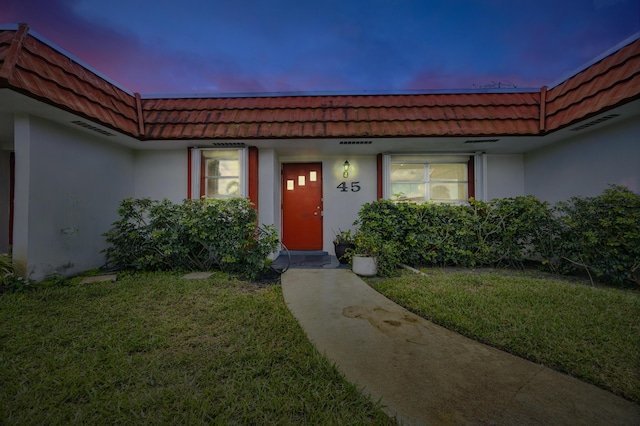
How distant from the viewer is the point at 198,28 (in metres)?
7.59

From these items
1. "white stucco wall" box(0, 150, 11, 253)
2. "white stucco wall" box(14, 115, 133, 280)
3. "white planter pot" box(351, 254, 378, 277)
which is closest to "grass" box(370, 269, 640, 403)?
"white planter pot" box(351, 254, 378, 277)

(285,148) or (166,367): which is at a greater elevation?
(285,148)

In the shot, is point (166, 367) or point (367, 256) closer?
point (166, 367)

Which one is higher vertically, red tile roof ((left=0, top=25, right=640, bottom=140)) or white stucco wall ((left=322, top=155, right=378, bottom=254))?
red tile roof ((left=0, top=25, right=640, bottom=140))

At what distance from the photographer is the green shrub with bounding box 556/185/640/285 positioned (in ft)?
12.5

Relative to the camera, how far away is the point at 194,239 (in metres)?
4.62

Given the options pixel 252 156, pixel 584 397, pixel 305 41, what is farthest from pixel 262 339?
→ pixel 305 41

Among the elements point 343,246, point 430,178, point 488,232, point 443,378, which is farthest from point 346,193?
point 443,378

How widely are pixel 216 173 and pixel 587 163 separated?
808 centimetres

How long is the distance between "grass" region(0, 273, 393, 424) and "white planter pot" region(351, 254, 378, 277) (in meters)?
1.85

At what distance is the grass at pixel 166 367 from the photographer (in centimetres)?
143

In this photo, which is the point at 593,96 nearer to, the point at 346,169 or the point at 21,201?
the point at 346,169

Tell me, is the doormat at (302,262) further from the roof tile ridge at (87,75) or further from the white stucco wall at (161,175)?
the roof tile ridge at (87,75)

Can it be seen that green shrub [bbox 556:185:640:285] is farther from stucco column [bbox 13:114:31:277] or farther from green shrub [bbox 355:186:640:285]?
stucco column [bbox 13:114:31:277]
